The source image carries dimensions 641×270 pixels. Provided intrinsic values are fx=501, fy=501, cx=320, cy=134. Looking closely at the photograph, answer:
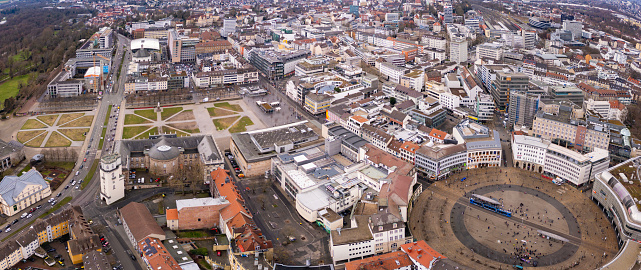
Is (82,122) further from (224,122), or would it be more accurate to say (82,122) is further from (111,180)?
(111,180)

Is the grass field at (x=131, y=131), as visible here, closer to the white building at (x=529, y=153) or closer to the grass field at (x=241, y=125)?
the grass field at (x=241, y=125)

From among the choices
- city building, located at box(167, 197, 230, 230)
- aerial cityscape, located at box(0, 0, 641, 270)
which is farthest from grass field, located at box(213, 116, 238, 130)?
city building, located at box(167, 197, 230, 230)

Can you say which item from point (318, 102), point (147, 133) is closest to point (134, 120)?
point (147, 133)

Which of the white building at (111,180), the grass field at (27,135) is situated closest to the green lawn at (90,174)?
the white building at (111,180)

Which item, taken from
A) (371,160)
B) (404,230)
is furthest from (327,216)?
(371,160)

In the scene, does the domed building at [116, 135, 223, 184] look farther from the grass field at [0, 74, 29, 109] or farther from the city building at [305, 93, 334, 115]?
the grass field at [0, 74, 29, 109]
